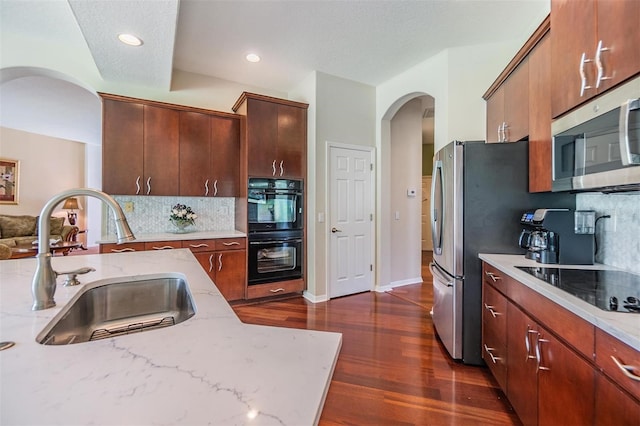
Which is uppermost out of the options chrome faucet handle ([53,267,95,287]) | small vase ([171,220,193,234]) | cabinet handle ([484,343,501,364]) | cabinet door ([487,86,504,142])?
cabinet door ([487,86,504,142])

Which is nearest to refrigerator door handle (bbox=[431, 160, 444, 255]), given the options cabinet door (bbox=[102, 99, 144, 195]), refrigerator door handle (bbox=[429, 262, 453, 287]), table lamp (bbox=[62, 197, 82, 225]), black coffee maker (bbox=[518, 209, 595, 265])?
refrigerator door handle (bbox=[429, 262, 453, 287])

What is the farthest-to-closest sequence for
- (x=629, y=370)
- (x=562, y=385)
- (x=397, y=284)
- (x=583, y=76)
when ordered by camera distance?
1. (x=397, y=284)
2. (x=583, y=76)
3. (x=562, y=385)
4. (x=629, y=370)

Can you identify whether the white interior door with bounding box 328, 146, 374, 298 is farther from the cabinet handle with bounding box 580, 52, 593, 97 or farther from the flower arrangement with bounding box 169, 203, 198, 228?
the cabinet handle with bounding box 580, 52, 593, 97

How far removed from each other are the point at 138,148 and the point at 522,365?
384 centimetres

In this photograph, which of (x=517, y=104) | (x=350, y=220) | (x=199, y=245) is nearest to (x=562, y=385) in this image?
(x=517, y=104)

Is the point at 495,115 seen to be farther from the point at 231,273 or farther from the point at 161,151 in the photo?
the point at 161,151

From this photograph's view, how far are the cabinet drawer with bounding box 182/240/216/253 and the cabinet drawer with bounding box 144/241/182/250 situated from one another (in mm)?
79

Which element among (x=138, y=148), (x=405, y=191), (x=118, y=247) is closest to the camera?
(x=118, y=247)

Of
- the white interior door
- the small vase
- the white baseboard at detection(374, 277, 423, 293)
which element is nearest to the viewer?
the small vase

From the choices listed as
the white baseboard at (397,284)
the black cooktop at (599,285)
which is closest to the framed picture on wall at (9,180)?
the white baseboard at (397,284)

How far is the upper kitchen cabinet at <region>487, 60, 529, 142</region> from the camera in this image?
82.8 inches

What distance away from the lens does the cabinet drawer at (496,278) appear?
68.4 inches

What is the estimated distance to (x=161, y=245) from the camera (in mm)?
3033

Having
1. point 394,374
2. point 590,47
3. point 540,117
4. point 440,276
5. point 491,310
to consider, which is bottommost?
point 394,374
